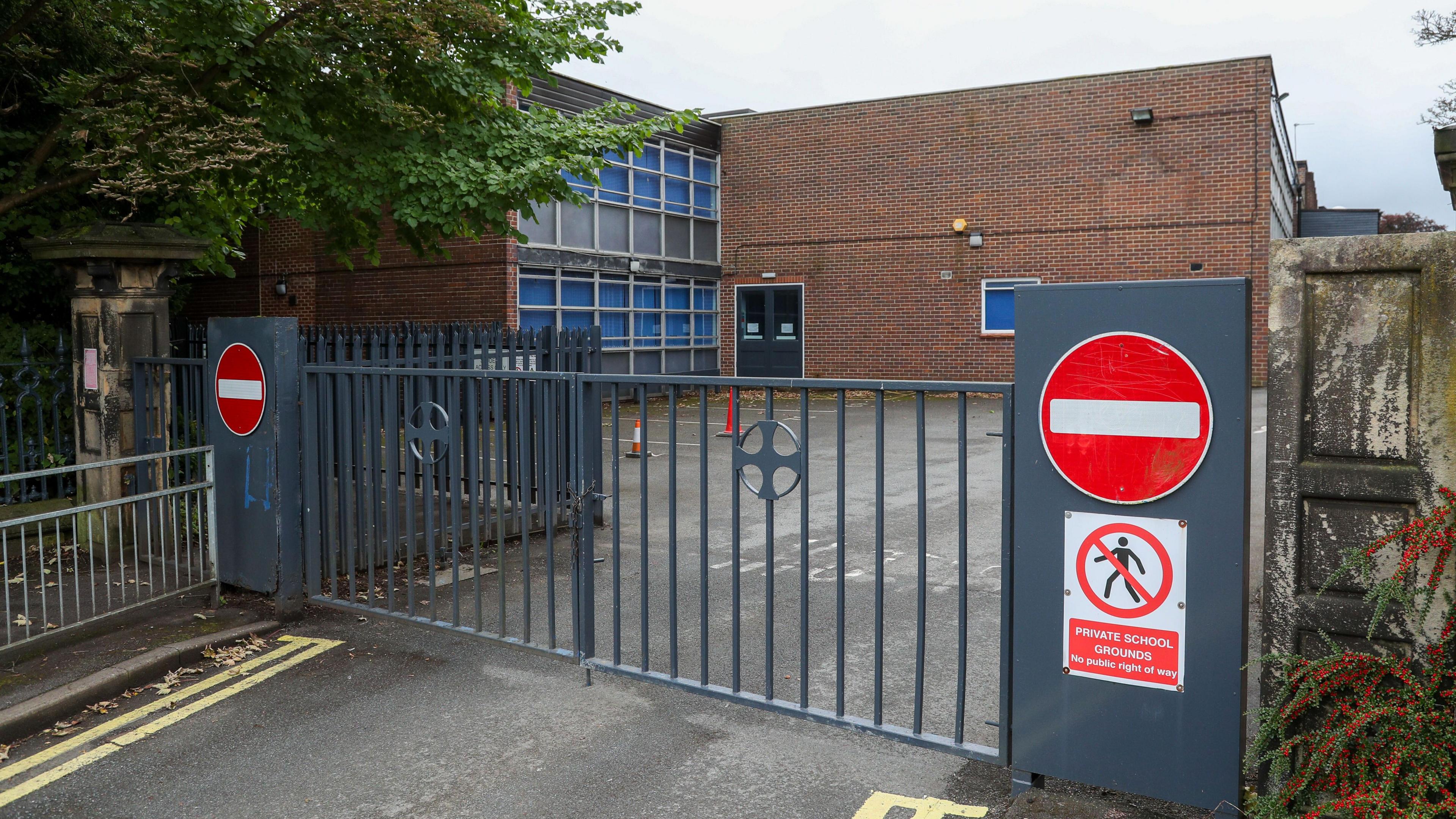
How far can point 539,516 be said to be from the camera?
29.3ft

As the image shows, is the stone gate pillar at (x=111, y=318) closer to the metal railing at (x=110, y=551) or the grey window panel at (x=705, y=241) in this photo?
the metal railing at (x=110, y=551)

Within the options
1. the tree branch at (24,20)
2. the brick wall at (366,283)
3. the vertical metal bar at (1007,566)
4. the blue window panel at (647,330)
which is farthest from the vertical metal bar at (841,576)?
the blue window panel at (647,330)

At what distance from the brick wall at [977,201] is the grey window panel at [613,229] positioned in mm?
4130

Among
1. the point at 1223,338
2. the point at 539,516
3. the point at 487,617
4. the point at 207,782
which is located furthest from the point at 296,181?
the point at 1223,338

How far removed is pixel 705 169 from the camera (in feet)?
85.6

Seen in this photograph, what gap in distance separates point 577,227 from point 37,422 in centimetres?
1381

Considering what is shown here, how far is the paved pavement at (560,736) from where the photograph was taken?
3.86 meters

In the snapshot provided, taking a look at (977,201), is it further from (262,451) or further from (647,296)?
(262,451)

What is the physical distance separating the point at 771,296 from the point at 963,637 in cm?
2275

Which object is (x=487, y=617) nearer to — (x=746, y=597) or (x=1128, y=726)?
(x=746, y=597)

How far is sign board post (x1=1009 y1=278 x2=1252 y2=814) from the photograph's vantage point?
321cm

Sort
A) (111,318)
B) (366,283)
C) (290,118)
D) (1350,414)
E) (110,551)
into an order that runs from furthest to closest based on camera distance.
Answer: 1. (366,283)
2. (290,118)
3. (110,551)
4. (111,318)
5. (1350,414)

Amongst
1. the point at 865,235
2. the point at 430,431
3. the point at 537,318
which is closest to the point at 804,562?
the point at 430,431

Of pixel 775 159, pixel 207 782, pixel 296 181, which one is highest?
pixel 775 159
